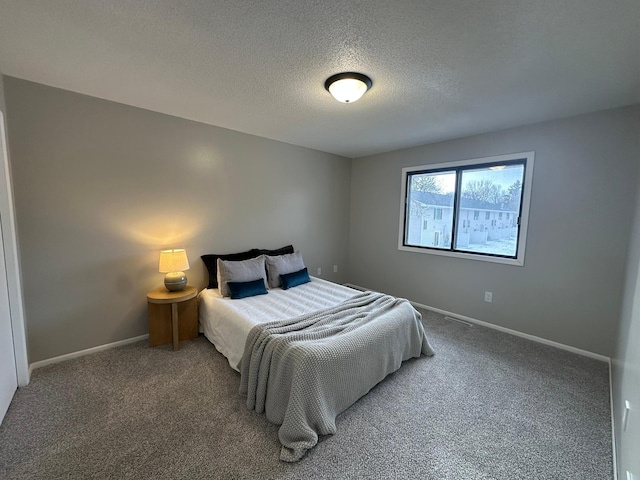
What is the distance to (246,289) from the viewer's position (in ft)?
9.25

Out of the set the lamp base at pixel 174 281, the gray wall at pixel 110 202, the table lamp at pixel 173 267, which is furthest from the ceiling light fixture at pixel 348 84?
the lamp base at pixel 174 281

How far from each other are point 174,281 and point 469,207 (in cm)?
363

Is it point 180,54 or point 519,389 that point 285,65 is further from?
point 519,389

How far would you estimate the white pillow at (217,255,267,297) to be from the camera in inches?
113

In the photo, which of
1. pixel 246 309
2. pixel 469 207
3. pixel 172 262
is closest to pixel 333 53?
pixel 246 309

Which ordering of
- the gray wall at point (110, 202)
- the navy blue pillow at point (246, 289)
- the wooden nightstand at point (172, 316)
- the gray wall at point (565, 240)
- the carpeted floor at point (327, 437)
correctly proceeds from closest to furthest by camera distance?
the carpeted floor at point (327, 437)
the gray wall at point (110, 202)
the gray wall at point (565, 240)
the wooden nightstand at point (172, 316)
the navy blue pillow at point (246, 289)

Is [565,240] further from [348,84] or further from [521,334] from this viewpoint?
[348,84]

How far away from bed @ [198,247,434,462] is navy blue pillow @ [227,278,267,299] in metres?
0.02

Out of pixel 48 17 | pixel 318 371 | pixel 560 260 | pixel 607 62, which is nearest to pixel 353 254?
pixel 560 260

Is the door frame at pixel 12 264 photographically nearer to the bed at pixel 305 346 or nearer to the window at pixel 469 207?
the bed at pixel 305 346

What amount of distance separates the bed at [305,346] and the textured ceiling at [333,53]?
1861 millimetres

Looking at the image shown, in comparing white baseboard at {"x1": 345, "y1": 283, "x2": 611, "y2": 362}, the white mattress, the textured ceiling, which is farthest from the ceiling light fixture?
white baseboard at {"x1": 345, "y1": 283, "x2": 611, "y2": 362}

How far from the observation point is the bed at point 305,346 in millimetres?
1617

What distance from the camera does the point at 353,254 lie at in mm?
4777
